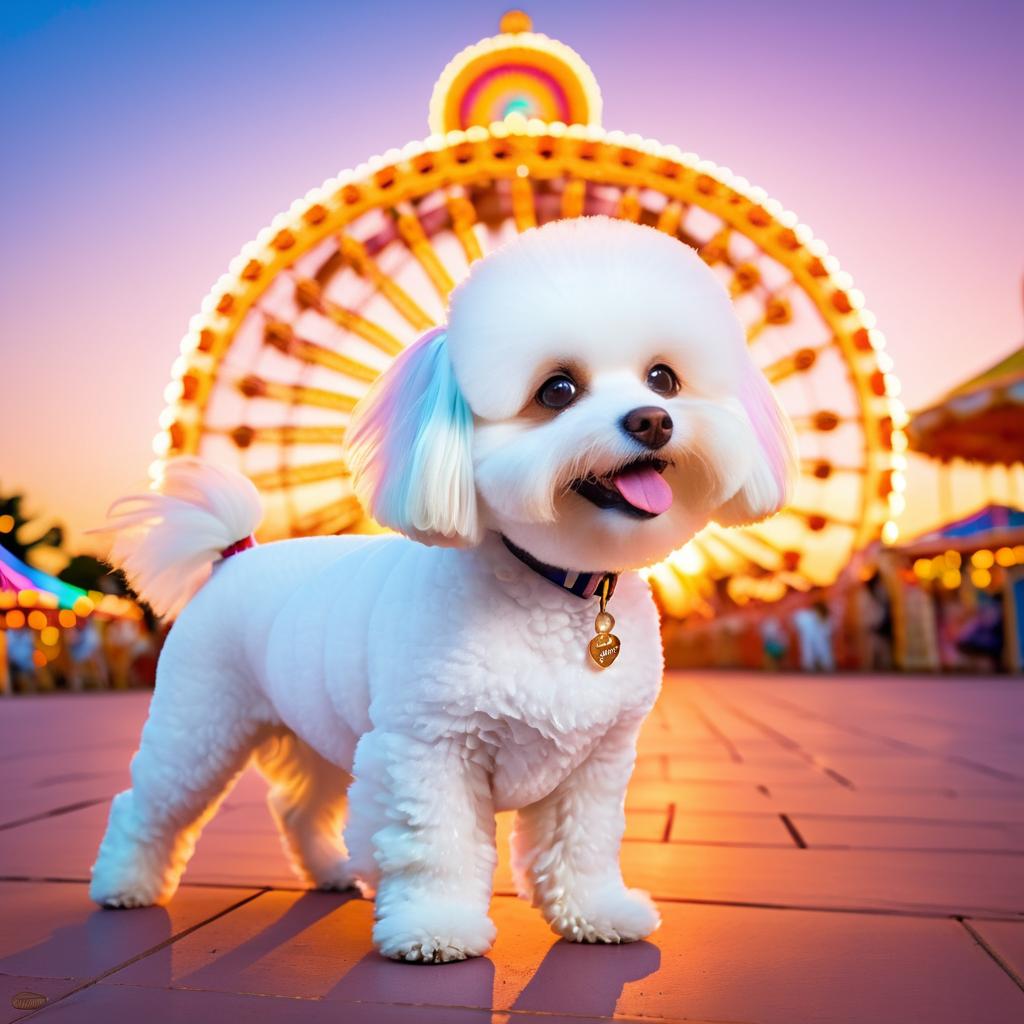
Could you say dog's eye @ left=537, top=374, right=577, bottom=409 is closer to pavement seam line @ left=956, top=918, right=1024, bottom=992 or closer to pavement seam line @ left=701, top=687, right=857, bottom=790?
pavement seam line @ left=956, top=918, right=1024, bottom=992

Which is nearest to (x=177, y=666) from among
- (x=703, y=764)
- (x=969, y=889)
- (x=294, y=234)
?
(x=969, y=889)

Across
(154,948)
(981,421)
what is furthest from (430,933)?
(981,421)

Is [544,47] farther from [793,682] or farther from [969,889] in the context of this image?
[969,889]

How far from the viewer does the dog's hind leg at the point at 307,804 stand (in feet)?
6.04

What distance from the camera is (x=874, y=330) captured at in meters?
11.5

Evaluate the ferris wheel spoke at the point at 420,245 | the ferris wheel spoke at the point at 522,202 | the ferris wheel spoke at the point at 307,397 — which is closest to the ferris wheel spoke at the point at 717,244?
the ferris wheel spoke at the point at 522,202

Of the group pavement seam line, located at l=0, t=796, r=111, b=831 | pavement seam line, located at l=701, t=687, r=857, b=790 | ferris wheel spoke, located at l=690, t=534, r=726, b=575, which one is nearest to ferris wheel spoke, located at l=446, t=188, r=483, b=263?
ferris wheel spoke, located at l=690, t=534, r=726, b=575

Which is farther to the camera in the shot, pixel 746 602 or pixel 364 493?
pixel 746 602

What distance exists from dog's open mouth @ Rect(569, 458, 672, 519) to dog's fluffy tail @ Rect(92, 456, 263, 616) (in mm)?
878

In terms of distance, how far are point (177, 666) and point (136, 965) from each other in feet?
1.62

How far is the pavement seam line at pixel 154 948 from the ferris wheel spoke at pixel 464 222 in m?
10.6

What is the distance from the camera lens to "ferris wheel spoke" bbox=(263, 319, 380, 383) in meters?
11.4

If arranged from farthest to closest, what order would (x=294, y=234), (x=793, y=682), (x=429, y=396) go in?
(x=294, y=234) → (x=793, y=682) → (x=429, y=396)

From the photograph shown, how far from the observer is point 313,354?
11.7 m
